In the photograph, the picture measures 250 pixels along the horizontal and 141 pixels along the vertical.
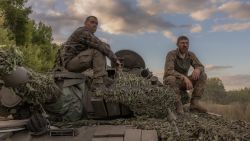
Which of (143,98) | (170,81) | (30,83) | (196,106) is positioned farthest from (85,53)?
(196,106)

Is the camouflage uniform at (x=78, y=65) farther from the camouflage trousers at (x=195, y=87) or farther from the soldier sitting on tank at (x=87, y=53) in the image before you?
the camouflage trousers at (x=195, y=87)

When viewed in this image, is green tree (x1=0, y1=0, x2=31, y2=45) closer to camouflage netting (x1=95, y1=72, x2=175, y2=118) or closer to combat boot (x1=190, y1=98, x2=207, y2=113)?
combat boot (x1=190, y1=98, x2=207, y2=113)

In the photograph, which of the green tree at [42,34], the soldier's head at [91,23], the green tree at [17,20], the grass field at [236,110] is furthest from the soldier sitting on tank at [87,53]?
the green tree at [42,34]

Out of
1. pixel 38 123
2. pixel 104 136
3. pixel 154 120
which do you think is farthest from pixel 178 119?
pixel 38 123

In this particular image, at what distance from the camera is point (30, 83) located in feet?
25.7

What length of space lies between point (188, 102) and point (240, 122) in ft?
5.40

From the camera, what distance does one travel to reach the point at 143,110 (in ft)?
28.5

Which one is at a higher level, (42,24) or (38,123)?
(42,24)

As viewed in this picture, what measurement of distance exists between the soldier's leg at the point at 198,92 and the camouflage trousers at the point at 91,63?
2511 mm

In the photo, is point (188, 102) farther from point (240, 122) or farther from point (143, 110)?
point (143, 110)

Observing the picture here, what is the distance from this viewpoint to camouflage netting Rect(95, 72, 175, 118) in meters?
8.60

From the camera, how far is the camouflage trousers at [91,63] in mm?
9109

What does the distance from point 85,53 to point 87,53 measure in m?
0.04

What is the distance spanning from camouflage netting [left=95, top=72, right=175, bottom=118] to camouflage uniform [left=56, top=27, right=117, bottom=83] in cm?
51
